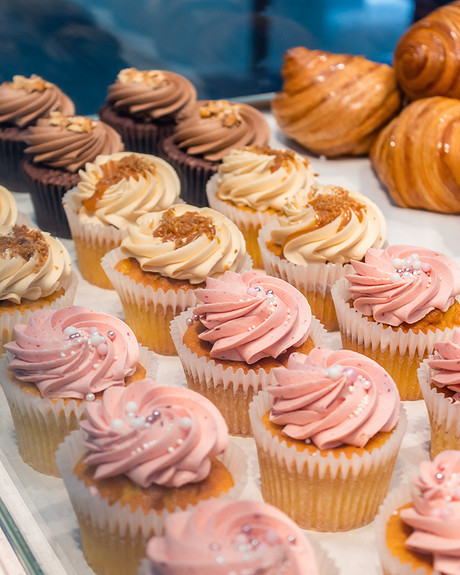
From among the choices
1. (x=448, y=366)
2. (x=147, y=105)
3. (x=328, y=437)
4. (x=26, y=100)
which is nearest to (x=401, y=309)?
(x=448, y=366)

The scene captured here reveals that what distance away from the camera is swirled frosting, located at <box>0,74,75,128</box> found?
4.32 meters

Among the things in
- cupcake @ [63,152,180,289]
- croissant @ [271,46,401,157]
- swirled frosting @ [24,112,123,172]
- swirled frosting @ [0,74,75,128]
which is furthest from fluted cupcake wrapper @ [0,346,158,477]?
croissant @ [271,46,401,157]

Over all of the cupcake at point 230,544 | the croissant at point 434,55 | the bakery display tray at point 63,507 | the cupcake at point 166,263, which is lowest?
the bakery display tray at point 63,507

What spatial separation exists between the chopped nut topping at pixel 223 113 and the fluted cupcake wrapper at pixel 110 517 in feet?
7.90

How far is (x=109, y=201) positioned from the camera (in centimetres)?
363

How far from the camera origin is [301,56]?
469cm

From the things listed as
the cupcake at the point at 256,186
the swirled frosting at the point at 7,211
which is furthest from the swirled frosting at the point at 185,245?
the swirled frosting at the point at 7,211

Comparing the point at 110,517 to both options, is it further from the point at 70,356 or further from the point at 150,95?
the point at 150,95

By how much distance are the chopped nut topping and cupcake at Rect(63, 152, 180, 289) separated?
58 cm

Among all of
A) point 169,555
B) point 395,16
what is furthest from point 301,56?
point 169,555

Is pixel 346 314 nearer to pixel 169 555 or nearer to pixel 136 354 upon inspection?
pixel 136 354

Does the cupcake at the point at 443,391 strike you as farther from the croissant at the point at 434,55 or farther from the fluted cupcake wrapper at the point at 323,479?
the croissant at the point at 434,55

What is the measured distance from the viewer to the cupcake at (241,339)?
8.89 ft

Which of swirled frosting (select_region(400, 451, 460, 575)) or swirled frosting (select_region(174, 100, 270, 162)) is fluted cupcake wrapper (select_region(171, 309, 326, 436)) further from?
swirled frosting (select_region(174, 100, 270, 162))
